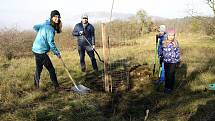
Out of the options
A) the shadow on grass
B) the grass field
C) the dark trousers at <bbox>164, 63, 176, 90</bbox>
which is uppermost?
the dark trousers at <bbox>164, 63, 176, 90</bbox>

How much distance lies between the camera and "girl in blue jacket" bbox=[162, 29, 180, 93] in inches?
293

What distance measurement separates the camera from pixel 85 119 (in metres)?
5.75

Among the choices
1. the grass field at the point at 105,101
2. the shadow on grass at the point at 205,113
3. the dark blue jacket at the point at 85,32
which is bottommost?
the grass field at the point at 105,101

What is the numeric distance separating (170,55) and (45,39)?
2916 mm

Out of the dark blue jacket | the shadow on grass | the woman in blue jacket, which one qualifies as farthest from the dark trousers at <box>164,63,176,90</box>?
the dark blue jacket

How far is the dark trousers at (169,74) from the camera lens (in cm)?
766

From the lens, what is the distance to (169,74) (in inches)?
305

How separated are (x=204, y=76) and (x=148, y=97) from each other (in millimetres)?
2145

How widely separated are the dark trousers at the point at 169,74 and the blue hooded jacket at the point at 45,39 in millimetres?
2645

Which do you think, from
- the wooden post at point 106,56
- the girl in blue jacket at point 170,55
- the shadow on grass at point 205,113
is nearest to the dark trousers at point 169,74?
the girl in blue jacket at point 170,55

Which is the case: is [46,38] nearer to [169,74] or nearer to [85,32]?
[85,32]

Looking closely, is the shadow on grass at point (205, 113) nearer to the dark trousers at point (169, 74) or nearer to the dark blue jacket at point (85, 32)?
the dark trousers at point (169, 74)

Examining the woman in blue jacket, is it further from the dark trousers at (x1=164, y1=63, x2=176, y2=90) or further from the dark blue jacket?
the dark trousers at (x1=164, y1=63, x2=176, y2=90)

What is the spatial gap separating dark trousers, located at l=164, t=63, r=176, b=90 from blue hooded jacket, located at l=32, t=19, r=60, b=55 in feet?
8.68
